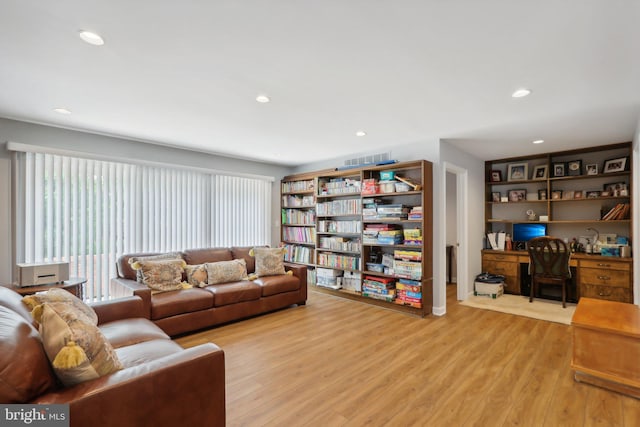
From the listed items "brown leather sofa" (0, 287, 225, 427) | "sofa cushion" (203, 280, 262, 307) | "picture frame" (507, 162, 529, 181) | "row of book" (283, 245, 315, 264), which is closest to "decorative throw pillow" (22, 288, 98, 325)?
"brown leather sofa" (0, 287, 225, 427)

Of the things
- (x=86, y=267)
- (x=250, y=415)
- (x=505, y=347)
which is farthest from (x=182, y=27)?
(x=505, y=347)

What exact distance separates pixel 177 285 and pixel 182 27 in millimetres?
2768

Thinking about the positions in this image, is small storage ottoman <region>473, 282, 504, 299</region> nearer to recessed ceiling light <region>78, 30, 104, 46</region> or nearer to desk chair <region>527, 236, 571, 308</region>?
desk chair <region>527, 236, 571, 308</region>

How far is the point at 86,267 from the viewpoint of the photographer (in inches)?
144

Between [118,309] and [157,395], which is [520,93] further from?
[118,309]

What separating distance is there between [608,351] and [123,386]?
3.18 m

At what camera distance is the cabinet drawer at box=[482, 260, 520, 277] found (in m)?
4.94

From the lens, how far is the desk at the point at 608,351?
2178 millimetres

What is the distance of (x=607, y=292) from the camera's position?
→ 4.07 meters

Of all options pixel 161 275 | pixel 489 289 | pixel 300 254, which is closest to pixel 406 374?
pixel 161 275

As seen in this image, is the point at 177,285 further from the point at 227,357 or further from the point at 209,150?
the point at 209,150

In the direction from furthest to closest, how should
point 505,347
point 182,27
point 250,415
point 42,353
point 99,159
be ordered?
point 99,159, point 505,347, point 250,415, point 182,27, point 42,353

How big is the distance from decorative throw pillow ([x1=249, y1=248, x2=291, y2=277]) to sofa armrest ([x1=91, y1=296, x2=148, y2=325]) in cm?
173

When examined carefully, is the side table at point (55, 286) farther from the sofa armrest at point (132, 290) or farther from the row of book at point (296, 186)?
the row of book at point (296, 186)
